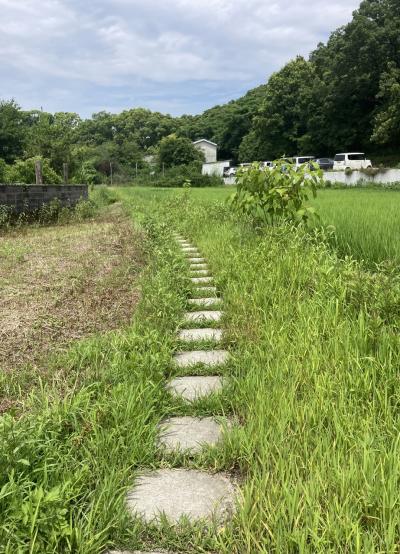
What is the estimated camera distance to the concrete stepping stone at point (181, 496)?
64.8 inches

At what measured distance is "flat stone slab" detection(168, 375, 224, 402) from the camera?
2.52 meters

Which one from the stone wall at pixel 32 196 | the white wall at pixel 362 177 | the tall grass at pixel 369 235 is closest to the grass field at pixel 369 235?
the tall grass at pixel 369 235

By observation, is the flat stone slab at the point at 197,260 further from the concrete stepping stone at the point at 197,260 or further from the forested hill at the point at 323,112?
the forested hill at the point at 323,112

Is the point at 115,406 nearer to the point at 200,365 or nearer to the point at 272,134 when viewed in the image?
the point at 200,365

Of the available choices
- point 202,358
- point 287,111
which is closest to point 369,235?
point 202,358

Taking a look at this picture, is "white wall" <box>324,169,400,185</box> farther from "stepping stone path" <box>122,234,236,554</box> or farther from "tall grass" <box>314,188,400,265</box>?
"stepping stone path" <box>122,234,236,554</box>

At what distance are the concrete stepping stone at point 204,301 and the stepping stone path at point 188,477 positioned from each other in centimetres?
94

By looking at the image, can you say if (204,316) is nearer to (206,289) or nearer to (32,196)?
(206,289)

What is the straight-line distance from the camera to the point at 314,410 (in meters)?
2.09

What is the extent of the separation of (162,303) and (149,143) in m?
82.7

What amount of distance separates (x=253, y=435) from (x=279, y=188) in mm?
4359

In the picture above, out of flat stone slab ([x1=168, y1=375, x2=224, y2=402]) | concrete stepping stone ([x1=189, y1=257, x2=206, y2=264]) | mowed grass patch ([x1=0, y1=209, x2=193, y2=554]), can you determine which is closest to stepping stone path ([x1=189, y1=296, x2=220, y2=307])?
mowed grass patch ([x1=0, y1=209, x2=193, y2=554])

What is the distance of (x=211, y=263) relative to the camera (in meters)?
5.64

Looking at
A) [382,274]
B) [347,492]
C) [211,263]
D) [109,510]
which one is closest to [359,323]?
[382,274]
